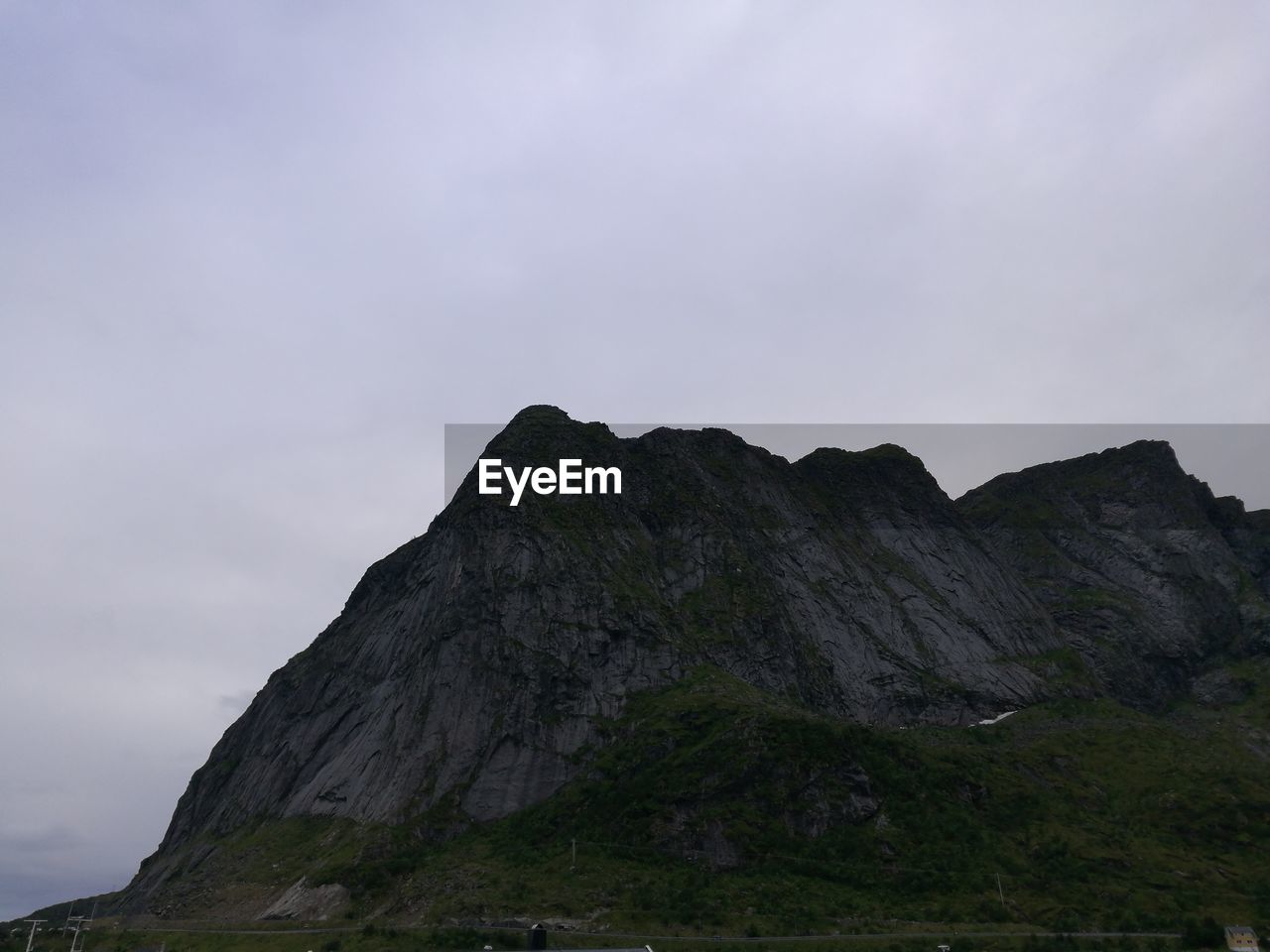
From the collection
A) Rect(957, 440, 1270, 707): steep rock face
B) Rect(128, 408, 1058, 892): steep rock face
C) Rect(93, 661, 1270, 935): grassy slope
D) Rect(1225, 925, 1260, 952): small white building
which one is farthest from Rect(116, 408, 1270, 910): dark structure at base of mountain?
Rect(1225, 925, 1260, 952): small white building

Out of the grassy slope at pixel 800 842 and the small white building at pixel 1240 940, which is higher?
the grassy slope at pixel 800 842

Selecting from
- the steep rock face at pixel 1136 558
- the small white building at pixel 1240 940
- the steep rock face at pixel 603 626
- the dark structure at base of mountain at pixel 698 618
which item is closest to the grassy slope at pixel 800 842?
the dark structure at base of mountain at pixel 698 618

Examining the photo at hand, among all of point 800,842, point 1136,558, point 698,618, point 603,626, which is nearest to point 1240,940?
point 800,842

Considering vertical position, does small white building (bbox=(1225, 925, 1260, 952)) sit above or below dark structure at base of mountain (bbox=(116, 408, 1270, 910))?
below

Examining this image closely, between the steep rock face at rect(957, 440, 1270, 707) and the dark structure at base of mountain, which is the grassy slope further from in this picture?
the steep rock face at rect(957, 440, 1270, 707)

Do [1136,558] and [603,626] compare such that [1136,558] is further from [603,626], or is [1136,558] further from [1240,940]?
[1240,940]

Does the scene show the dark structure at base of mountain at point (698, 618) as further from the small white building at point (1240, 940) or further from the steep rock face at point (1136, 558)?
the small white building at point (1240, 940)
